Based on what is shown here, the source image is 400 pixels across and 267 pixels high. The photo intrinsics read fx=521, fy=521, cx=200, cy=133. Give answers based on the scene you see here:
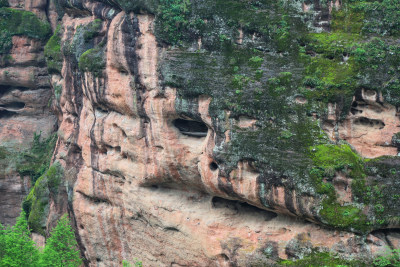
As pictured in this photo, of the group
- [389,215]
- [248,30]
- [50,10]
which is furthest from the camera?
[50,10]

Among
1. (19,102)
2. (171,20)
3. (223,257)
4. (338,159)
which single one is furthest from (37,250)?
(19,102)

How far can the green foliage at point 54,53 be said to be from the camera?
75.6ft

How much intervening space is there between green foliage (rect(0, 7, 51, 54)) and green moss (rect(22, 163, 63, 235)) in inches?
272

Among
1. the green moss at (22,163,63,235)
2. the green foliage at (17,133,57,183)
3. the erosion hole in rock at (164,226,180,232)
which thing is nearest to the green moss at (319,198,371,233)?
the erosion hole in rock at (164,226,180,232)

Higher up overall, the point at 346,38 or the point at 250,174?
the point at 346,38

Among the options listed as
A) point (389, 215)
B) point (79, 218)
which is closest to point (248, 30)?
point (389, 215)

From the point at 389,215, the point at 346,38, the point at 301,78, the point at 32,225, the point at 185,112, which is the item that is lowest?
the point at 32,225

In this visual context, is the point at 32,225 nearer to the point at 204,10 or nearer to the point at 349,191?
the point at 204,10

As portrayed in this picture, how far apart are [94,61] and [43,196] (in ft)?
22.5

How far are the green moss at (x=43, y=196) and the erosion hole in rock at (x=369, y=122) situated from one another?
40.6 feet

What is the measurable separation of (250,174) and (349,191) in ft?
9.86

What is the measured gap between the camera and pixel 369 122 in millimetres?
15508

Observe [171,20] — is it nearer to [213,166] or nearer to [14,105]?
[213,166]

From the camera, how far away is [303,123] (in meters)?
15.5
